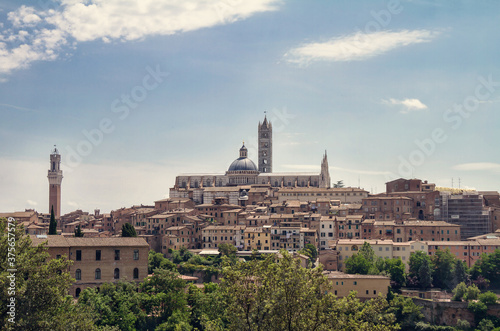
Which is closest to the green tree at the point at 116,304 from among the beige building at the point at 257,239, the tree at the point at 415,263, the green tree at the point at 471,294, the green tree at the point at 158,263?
the green tree at the point at 158,263

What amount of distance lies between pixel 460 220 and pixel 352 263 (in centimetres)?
1761

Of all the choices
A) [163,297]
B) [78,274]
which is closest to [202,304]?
[163,297]

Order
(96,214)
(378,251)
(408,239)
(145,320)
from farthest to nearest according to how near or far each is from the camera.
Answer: (96,214), (408,239), (378,251), (145,320)

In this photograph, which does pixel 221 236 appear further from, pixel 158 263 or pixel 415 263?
pixel 415 263

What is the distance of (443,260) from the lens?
4816 centimetres

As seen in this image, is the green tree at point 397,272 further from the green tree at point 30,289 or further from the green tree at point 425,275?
the green tree at point 30,289

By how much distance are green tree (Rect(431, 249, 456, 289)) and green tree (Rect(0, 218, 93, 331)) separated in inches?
1257

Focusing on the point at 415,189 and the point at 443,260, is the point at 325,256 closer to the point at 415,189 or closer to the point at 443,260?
the point at 443,260

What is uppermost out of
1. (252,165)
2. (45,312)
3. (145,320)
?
(252,165)

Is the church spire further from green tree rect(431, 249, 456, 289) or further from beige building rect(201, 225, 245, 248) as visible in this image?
green tree rect(431, 249, 456, 289)

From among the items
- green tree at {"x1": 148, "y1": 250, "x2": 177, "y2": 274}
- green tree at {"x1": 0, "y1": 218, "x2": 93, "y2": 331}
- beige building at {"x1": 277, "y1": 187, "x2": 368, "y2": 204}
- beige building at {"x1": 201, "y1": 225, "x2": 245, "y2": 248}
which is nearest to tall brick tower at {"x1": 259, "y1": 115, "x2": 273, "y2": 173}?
beige building at {"x1": 277, "y1": 187, "x2": 368, "y2": 204}

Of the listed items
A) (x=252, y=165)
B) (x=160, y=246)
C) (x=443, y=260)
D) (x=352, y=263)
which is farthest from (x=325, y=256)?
(x=252, y=165)

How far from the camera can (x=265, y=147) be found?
9856cm

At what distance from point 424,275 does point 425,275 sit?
7 cm
